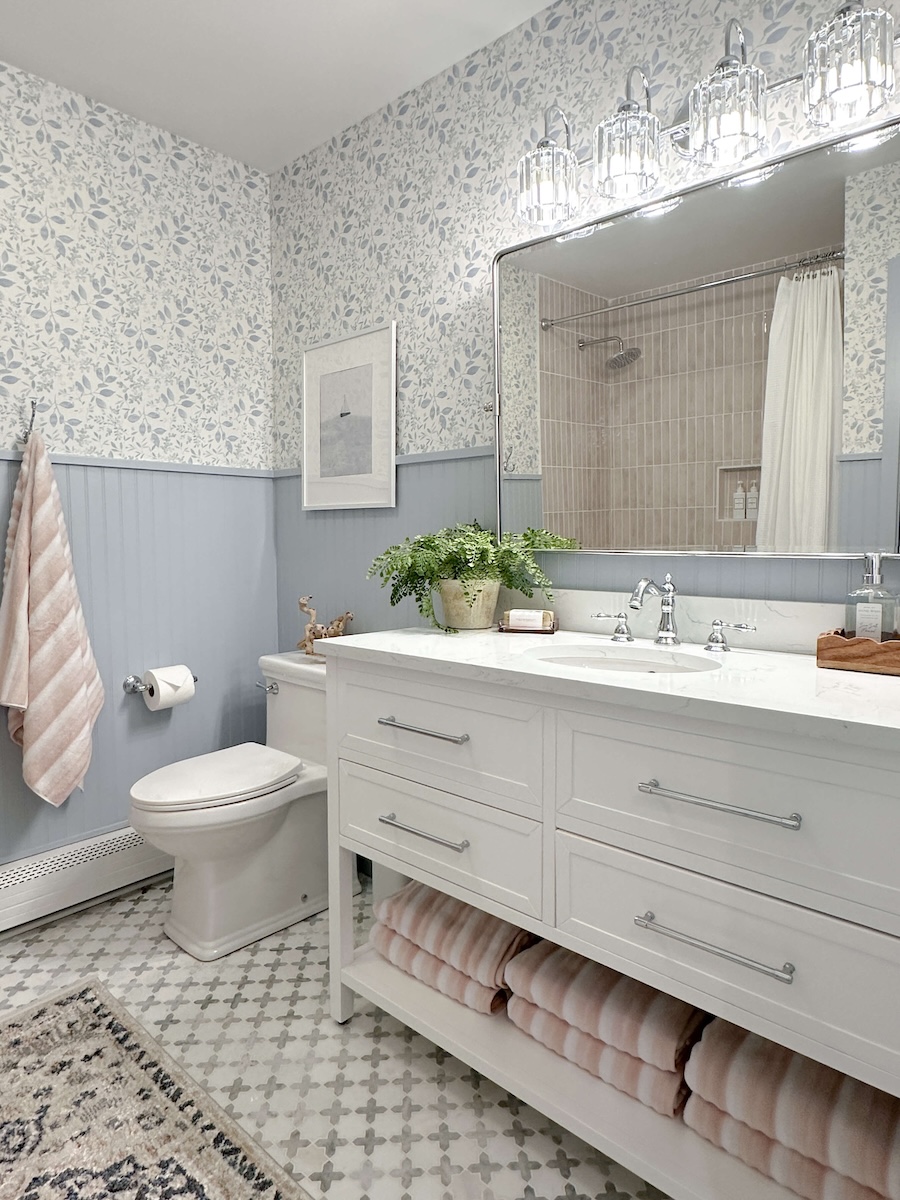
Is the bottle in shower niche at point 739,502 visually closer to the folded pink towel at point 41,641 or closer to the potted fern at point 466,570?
the potted fern at point 466,570

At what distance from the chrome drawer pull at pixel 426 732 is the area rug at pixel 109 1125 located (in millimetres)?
806

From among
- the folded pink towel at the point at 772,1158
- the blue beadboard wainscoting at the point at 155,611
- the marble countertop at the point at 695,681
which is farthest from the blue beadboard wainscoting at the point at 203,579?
the folded pink towel at the point at 772,1158

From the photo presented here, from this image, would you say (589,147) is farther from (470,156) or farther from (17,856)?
(17,856)

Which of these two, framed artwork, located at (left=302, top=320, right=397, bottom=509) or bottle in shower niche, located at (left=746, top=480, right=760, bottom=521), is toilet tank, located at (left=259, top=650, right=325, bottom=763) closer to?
framed artwork, located at (left=302, top=320, right=397, bottom=509)

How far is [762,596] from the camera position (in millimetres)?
1620

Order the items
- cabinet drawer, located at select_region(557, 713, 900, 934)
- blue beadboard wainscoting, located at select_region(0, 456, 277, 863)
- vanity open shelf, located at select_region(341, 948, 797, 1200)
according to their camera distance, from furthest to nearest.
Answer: blue beadboard wainscoting, located at select_region(0, 456, 277, 863), vanity open shelf, located at select_region(341, 948, 797, 1200), cabinet drawer, located at select_region(557, 713, 900, 934)

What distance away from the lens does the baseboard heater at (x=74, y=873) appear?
7.13ft

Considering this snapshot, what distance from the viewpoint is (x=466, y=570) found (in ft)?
6.20

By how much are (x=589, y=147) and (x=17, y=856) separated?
8.10ft

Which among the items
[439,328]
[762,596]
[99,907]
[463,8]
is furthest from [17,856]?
[463,8]

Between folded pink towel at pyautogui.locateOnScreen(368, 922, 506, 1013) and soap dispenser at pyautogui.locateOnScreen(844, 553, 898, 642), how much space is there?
1000 mm

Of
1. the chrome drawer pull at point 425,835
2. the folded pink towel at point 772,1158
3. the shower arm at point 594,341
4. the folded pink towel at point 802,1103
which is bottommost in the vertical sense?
the folded pink towel at point 772,1158

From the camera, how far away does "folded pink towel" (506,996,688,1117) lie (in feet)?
4.14

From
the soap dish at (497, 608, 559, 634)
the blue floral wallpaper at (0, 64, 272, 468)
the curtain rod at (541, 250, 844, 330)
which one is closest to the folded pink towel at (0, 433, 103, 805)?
the blue floral wallpaper at (0, 64, 272, 468)
